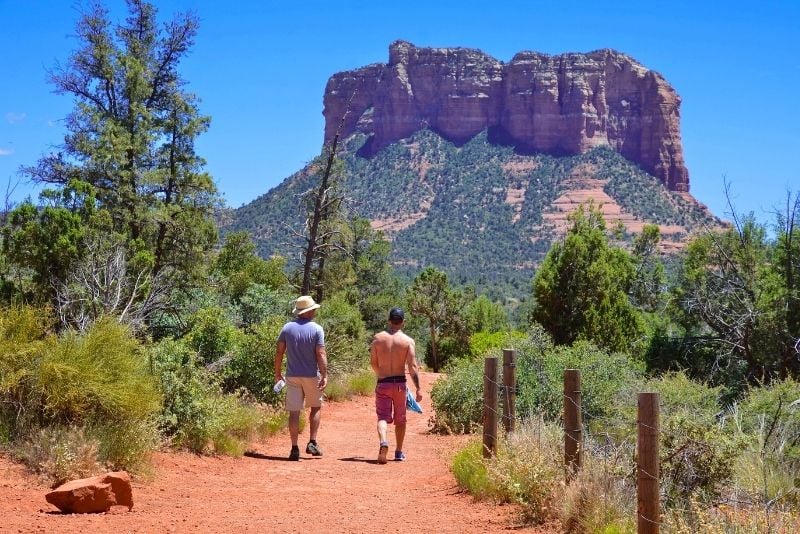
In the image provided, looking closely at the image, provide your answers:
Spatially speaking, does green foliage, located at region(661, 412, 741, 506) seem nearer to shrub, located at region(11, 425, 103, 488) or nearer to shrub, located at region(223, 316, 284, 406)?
shrub, located at region(11, 425, 103, 488)

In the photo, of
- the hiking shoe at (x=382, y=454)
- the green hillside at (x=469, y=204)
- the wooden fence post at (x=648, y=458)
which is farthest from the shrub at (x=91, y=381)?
the green hillside at (x=469, y=204)

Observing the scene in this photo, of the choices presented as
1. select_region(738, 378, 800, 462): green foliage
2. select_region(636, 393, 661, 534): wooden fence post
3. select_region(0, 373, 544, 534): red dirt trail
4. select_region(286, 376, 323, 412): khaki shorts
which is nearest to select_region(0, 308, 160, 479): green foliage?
select_region(0, 373, 544, 534): red dirt trail

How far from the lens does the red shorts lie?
384 inches

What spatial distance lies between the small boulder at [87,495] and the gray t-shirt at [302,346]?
3504mm

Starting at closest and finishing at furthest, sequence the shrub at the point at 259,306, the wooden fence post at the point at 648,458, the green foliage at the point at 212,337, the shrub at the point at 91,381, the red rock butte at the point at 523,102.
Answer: the wooden fence post at the point at 648,458
the shrub at the point at 91,381
the green foliage at the point at 212,337
the shrub at the point at 259,306
the red rock butte at the point at 523,102

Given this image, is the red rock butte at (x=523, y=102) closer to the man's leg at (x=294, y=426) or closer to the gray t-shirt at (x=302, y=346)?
the gray t-shirt at (x=302, y=346)

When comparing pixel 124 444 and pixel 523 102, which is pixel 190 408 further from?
pixel 523 102

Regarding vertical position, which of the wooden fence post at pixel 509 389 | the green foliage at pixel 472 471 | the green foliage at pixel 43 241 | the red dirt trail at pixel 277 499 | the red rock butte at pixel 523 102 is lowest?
the red dirt trail at pixel 277 499

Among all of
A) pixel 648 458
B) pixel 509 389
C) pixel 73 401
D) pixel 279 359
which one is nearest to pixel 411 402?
pixel 279 359

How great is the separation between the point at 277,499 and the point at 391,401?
2.64 metres

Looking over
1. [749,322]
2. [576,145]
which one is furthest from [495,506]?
[576,145]

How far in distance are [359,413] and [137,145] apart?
8115 millimetres

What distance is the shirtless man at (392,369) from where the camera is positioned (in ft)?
31.5

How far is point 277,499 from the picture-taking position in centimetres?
743
